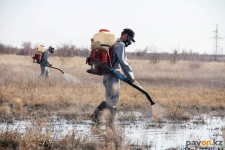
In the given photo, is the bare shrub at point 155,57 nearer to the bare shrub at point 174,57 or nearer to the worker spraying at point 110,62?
the bare shrub at point 174,57

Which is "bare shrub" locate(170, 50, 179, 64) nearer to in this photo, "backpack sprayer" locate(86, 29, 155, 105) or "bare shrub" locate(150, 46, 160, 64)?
"bare shrub" locate(150, 46, 160, 64)

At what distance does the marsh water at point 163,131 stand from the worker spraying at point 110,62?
52cm

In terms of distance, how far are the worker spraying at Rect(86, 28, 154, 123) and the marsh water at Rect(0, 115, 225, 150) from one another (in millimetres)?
518

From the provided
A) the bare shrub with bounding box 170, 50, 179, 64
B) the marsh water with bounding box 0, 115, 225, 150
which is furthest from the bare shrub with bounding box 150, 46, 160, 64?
the marsh water with bounding box 0, 115, 225, 150

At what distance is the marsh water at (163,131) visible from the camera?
4.96m

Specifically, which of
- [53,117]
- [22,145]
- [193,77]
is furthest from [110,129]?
[193,77]

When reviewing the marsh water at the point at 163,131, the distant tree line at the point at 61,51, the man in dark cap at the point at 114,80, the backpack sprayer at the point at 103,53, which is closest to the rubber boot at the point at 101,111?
the man in dark cap at the point at 114,80

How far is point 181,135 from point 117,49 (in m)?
2.18

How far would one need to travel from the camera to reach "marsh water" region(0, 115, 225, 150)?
4965 millimetres

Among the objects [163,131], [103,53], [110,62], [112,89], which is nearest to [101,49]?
[103,53]

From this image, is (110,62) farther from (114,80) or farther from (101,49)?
(114,80)

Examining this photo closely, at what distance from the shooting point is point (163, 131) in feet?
19.6

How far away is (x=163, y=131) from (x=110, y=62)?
1.95 meters

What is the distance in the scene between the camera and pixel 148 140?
5223mm
